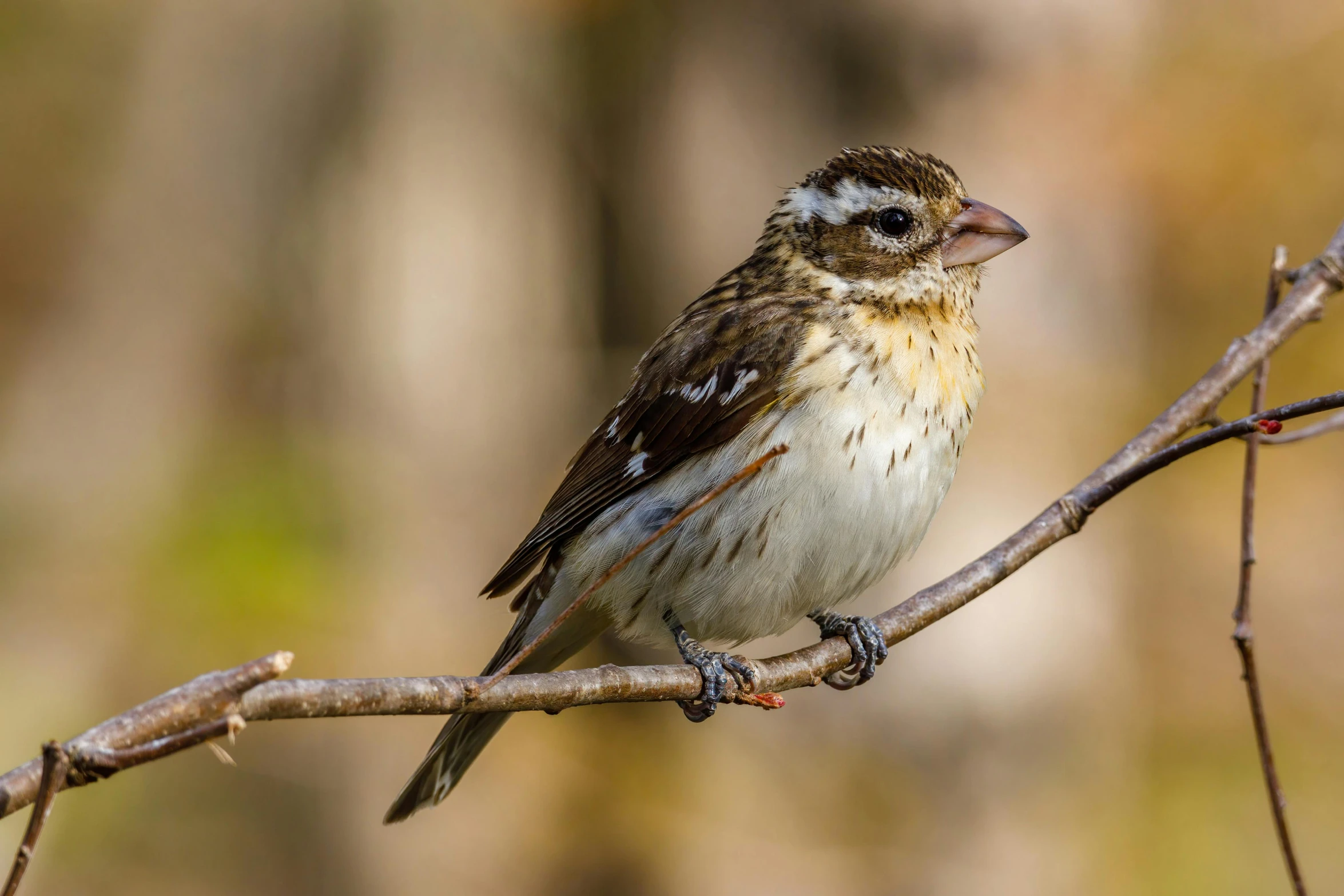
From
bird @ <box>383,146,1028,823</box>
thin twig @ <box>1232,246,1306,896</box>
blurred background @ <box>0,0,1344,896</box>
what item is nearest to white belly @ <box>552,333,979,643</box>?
bird @ <box>383,146,1028,823</box>

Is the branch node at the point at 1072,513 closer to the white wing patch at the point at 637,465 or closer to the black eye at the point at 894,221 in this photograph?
the black eye at the point at 894,221

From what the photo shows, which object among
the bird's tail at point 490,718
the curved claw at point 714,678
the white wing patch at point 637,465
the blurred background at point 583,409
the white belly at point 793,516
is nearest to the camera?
the curved claw at point 714,678

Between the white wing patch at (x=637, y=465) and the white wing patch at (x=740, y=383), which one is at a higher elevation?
the white wing patch at (x=740, y=383)

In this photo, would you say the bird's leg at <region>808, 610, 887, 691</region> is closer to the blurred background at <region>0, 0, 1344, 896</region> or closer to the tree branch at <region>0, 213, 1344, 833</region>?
the tree branch at <region>0, 213, 1344, 833</region>

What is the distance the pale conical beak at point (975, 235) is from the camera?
343 centimetres

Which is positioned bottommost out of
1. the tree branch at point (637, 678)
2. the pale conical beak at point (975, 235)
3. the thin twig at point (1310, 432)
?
the tree branch at point (637, 678)

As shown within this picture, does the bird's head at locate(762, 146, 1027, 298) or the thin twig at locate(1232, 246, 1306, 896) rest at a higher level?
the bird's head at locate(762, 146, 1027, 298)

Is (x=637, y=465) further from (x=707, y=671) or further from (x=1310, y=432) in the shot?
(x=1310, y=432)

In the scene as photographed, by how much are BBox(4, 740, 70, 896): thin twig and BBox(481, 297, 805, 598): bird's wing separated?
2209mm

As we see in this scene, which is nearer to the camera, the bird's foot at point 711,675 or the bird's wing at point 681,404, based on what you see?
the bird's foot at point 711,675

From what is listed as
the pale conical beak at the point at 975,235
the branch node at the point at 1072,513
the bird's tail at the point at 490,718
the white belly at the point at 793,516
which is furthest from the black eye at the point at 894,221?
the bird's tail at the point at 490,718

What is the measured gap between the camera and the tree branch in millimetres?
1476

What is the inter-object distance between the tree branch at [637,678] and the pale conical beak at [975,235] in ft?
2.26

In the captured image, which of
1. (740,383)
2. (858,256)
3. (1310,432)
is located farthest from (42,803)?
(858,256)
